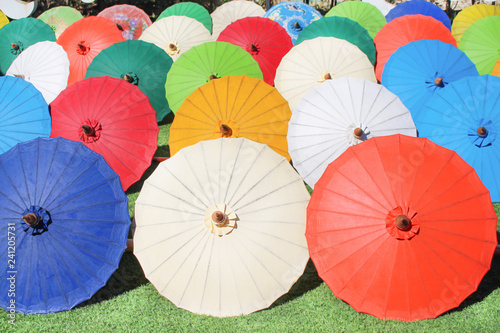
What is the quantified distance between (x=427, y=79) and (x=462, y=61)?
729mm

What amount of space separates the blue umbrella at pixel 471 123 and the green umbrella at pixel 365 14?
3969 millimetres

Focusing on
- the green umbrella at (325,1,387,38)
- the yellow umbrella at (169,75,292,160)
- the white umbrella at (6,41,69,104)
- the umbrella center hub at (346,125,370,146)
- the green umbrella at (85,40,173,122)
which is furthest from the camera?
the green umbrella at (325,1,387,38)

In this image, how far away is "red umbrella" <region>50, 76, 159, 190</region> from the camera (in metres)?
4.99

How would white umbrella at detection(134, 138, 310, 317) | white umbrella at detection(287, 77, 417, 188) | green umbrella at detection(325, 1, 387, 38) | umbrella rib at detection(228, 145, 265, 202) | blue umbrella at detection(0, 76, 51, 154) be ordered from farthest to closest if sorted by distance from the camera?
1. green umbrella at detection(325, 1, 387, 38)
2. blue umbrella at detection(0, 76, 51, 154)
3. white umbrella at detection(287, 77, 417, 188)
4. umbrella rib at detection(228, 145, 265, 202)
5. white umbrella at detection(134, 138, 310, 317)

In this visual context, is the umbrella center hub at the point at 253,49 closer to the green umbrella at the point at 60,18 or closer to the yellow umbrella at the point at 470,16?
the yellow umbrella at the point at 470,16

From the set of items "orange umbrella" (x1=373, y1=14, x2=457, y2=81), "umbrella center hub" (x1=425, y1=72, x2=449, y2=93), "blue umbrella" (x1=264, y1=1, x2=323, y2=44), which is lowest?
"umbrella center hub" (x1=425, y1=72, x2=449, y2=93)

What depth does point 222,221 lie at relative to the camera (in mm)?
3510

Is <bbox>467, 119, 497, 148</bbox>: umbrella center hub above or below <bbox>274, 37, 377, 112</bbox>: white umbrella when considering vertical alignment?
below

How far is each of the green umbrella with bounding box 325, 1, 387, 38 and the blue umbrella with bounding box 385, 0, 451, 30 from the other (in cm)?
65

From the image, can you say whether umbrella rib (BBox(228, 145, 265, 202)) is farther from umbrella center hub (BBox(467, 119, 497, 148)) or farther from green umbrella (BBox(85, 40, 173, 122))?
green umbrella (BBox(85, 40, 173, 122))

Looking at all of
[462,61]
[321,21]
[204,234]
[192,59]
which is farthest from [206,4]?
[204,234]

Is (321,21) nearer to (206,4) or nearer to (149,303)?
(149,303)

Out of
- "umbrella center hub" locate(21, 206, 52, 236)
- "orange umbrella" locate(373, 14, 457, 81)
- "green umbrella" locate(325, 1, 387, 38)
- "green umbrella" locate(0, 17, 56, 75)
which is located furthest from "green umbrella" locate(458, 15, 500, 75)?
"green umbrella" locate(0, 17, 56, 75)

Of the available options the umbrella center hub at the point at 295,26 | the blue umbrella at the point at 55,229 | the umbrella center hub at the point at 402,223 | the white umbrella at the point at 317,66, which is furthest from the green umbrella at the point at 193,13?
the umbrella center hub at the point at 402,223
